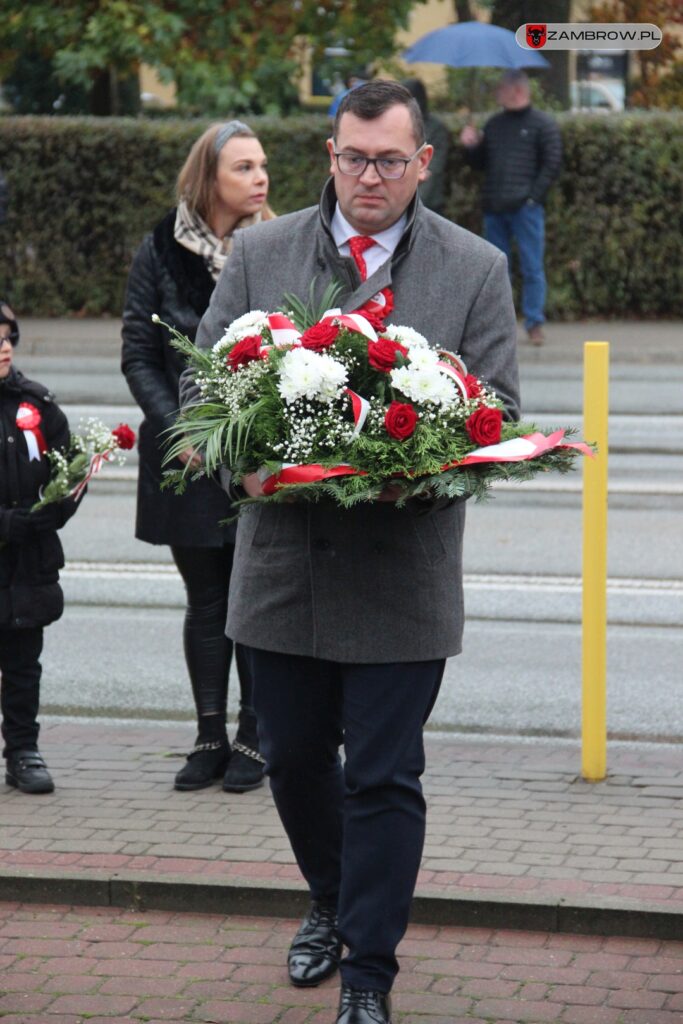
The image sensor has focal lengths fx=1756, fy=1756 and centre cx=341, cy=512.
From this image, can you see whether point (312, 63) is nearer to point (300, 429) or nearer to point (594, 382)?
point (594, 382)

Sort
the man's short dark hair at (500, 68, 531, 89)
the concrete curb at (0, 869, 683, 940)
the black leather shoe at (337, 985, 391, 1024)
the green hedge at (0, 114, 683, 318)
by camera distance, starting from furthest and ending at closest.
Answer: the green hedge at (0, 114, 683, 318), the man's short dark hair at (500, 68, 531, 89), the concrete curb at (0, 869, 683, 940), the black leather shoe at (337, 985, 391, 1024)

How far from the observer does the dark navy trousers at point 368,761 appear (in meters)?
3.91

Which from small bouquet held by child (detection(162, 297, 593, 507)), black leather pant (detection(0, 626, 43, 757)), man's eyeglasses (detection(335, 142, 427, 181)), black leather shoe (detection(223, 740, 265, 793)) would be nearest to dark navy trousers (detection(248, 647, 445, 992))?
small bouquet held by child (detection(162, 297, 593, 507))

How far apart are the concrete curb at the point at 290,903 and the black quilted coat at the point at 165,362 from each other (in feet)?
3.93

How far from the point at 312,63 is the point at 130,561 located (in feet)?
45.1

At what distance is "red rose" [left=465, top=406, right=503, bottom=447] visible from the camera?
3664 mm

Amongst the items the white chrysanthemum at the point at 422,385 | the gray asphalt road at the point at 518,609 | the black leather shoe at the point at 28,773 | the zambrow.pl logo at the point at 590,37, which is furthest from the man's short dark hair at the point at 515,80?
the white chrysanthemum at the point at 422,385

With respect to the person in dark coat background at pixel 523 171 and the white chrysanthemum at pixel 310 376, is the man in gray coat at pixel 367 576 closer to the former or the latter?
the white chrysanthemum at pixel 310 376

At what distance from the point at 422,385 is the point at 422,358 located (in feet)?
0.24

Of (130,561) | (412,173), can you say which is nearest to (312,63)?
(130,561)

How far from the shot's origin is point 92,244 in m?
19.5

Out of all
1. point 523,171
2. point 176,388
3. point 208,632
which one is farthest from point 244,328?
point 523,171

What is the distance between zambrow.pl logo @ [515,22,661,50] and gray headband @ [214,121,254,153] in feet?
6.10

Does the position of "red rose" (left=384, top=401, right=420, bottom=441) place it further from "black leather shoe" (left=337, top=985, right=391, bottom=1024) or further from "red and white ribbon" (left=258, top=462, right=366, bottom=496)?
"black leather shoe" (left=337, top=985, right=391, bottom=1024)
